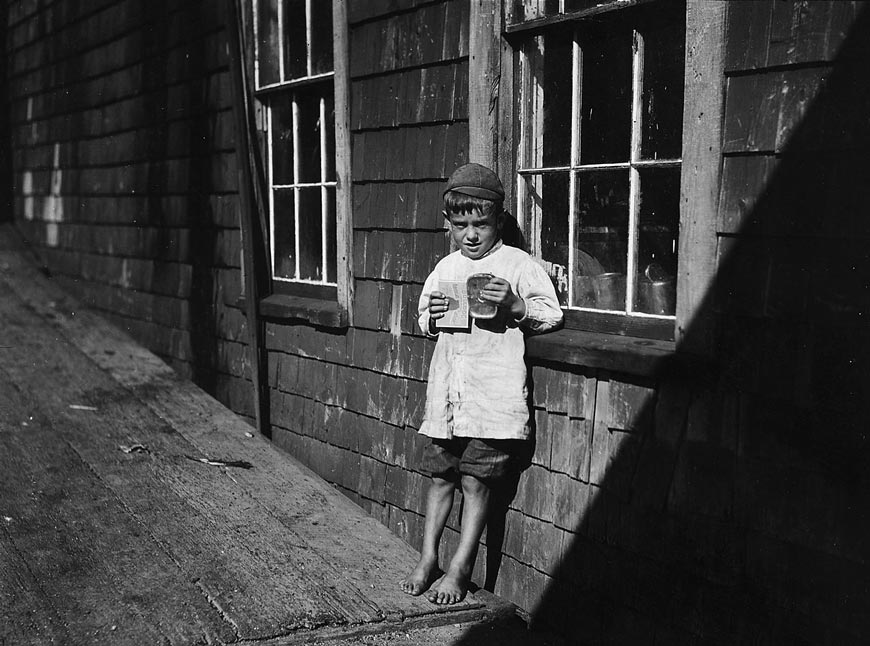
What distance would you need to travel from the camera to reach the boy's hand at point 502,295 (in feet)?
11.1

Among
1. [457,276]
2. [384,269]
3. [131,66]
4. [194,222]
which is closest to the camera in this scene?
[457,276]

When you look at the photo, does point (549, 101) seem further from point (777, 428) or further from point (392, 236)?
point (777, 428)

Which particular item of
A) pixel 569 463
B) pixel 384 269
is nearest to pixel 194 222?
pixel 384 269

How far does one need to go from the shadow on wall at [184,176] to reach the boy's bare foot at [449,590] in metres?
3.24

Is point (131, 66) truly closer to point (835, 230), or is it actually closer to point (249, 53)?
point (249, 53)

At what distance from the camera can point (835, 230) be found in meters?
2.61

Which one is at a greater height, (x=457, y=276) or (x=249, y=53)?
(x=249, y=53)

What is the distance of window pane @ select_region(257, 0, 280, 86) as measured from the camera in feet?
18.3

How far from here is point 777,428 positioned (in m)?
2.78

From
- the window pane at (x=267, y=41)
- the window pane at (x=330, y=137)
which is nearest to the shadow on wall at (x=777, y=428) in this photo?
the window pane at (x=330, y=137)

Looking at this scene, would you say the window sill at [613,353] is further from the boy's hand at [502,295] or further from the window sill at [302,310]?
the window sill at [302,310]

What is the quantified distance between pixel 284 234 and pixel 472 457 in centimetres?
250

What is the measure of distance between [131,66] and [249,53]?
7.16ft

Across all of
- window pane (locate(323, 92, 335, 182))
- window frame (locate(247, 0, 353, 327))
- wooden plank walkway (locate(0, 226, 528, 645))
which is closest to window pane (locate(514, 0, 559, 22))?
window frame (locate(247, 0, 353, 327))
